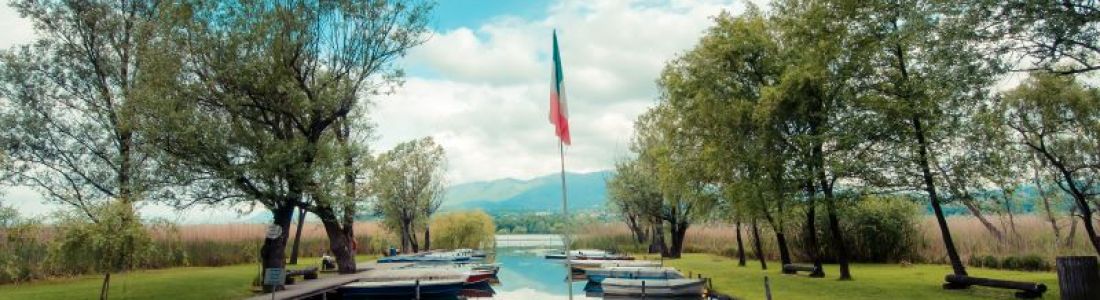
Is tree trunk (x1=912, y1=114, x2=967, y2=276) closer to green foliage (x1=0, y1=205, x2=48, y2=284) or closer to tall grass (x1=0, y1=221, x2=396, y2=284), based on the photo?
tall grass (x1=0, y1=221, x2=396, y2=284)

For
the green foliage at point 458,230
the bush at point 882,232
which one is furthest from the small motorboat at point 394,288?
the green foliage at point 458,230

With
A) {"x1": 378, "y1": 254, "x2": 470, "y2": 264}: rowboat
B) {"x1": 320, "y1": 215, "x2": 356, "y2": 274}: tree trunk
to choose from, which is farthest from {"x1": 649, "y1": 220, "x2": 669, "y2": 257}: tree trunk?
{"x1": 320, "y1": 215, "x2": 356, "y2": 274}: tree trunk

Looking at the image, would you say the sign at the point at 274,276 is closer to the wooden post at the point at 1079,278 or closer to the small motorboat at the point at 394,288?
the small motorboat at the point at 394,288

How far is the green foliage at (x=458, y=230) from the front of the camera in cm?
6262

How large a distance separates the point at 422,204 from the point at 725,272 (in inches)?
1116

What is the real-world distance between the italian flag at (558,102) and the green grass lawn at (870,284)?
9.10m

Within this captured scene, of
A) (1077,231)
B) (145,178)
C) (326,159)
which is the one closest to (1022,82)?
(1077,231)

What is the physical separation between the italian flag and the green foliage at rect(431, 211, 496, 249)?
5052 cm

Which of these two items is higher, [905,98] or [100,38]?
[100,38]

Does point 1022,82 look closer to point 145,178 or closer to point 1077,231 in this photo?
point 1077,231

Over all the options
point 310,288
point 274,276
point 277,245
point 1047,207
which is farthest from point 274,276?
point 1047,207

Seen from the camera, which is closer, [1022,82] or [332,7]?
[332,7]

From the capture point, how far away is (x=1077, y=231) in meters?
31.1

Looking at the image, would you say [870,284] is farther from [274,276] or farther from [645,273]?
[274,276]
